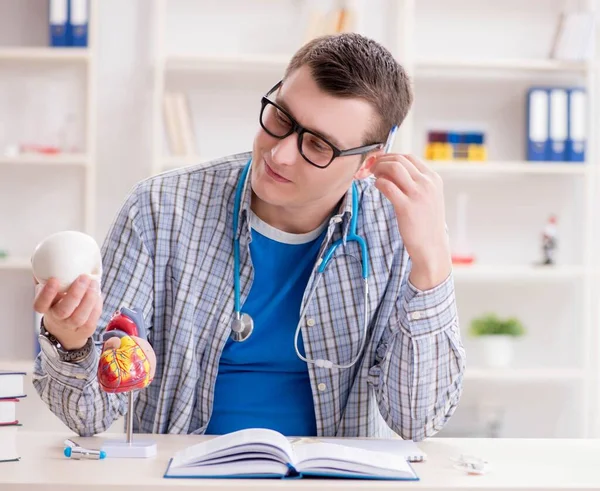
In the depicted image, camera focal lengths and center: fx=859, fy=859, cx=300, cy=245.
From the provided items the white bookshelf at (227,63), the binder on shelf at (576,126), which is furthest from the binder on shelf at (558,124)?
the white bookshelf at (227,63)

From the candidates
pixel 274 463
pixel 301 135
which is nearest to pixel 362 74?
pixel 301 135

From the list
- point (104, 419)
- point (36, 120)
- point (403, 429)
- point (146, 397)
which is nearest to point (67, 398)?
point (104, 419)

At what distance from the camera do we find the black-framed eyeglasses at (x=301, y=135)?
1.58m

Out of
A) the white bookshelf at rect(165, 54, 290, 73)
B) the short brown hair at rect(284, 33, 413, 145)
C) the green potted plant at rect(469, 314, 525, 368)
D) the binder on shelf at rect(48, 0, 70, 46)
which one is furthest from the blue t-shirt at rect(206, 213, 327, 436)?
the binder on shelf at rect(48, 0, 70, 46)

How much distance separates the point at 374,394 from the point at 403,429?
0.16m

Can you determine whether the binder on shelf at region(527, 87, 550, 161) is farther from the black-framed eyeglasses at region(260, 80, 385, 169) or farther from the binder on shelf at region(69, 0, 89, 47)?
the black-framed eyeglasses at region(260, 80, 385, 169)

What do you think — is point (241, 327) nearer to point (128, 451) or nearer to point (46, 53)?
point (128, 451)

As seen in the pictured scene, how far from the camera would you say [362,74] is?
1.62 meters

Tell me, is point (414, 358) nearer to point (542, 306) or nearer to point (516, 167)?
point (516, 167)

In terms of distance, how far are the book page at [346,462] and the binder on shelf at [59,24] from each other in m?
2.74

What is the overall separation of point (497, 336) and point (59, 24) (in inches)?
86.5

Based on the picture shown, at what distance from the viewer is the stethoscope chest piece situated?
1625mm

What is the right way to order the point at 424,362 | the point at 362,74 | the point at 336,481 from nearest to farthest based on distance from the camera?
1. the point at 336,481
2. the point at 424,362
3. the point at 362,74

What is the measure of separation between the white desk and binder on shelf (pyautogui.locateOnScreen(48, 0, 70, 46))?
2.44 m
